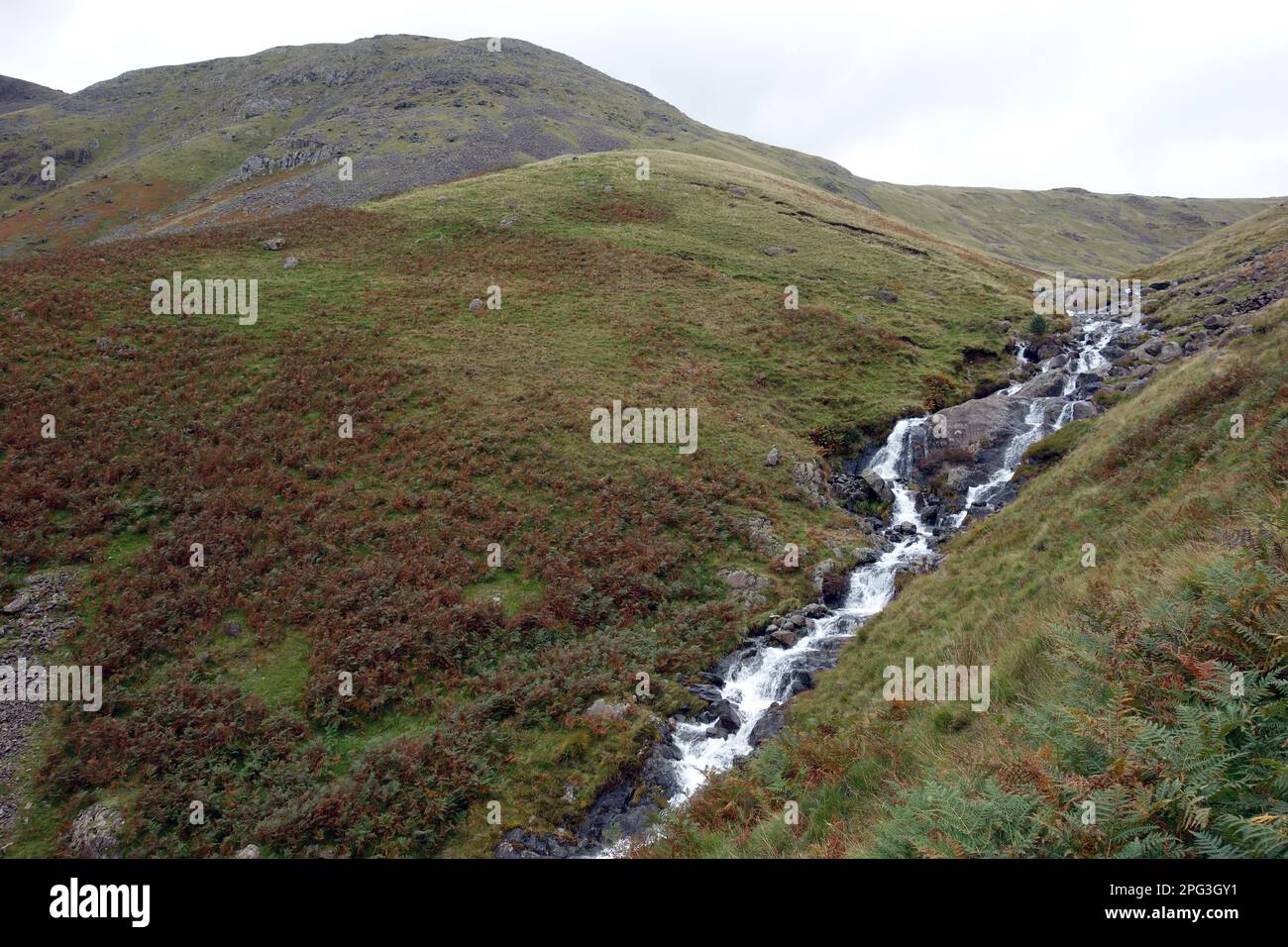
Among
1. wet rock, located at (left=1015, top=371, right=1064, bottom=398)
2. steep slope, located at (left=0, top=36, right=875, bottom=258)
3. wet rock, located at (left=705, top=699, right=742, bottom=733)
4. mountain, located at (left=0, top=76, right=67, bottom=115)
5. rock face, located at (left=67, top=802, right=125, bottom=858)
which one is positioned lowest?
rock face, located at (left=67, top=802, right=125, bottom=858)

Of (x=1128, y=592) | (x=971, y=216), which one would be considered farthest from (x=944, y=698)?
(x=971, y=216)

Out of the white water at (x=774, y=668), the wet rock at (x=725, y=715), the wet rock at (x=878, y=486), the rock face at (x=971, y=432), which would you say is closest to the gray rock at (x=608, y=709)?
the white water at (x=774, y=668)

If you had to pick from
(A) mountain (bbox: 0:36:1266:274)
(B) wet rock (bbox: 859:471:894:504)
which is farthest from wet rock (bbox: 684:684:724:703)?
(A) mountain (bbox: 0:36:1266:274)

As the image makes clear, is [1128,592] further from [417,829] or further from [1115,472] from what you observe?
[417,829]

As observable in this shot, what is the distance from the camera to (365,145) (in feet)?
248

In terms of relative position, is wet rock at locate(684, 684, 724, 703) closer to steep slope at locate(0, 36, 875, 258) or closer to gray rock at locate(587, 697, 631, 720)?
gray rock at locate(587, 697, 631, 720)

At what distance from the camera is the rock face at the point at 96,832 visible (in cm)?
1162

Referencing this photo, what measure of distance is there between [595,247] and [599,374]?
18070 millimetres

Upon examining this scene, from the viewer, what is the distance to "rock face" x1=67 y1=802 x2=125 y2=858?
38.1ft

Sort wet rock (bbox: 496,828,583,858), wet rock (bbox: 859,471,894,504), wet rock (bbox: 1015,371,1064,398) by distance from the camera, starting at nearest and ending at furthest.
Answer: wet rock (bbox: 496,828,583,858)
wet rock (bbox: 859,471,894,504)
wet rock (bbox: 1015,371,1064,398)

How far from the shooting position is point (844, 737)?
11.1 meters

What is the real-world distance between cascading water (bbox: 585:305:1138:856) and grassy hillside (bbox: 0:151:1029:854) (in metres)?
1.27

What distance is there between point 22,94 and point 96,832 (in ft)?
754

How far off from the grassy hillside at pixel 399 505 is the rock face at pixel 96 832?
28 cm
